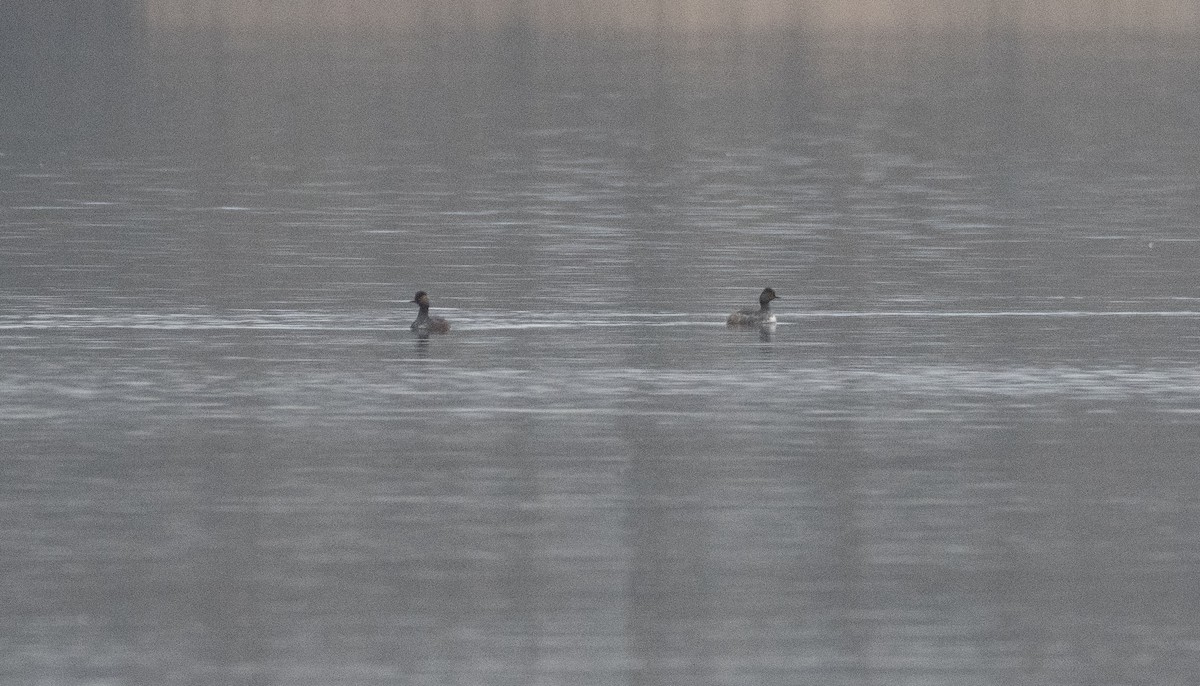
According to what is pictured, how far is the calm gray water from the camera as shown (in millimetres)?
15547

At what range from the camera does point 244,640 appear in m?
15.4

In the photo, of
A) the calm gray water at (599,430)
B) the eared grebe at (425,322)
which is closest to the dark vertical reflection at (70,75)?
the calm gray water at (599,430)

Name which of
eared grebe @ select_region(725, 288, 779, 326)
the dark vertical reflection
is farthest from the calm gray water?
the dark vertical reflection

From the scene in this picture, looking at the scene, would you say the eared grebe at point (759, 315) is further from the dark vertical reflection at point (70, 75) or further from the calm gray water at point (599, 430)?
the dark vertical reflection at point (70, 75)

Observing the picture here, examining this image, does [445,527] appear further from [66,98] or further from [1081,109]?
[66,98]

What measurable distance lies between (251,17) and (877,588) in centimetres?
17250

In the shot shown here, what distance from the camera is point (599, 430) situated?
22469 millimetres

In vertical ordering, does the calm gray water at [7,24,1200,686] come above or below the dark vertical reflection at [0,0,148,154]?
below

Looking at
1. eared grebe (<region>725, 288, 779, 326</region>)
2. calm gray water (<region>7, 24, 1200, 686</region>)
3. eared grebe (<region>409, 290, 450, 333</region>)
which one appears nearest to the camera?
calm gray water (<region>7, 24, 1200, 686</region>)

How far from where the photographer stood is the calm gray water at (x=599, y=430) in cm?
1555

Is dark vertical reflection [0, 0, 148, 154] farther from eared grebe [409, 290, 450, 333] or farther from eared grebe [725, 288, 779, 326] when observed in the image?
eared grebe [725, 288, 779, 326]

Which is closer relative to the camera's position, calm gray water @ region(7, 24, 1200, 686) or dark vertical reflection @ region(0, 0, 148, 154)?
calm gray water @ region(7, 24, 1200, 686)

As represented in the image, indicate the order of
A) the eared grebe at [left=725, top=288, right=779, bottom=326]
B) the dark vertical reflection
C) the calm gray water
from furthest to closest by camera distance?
the dark vertical reflection, the eared grebe at [left=725, top=288, right=779, bottom=326], the calm gray water

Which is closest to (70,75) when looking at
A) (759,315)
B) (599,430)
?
(759,315)
